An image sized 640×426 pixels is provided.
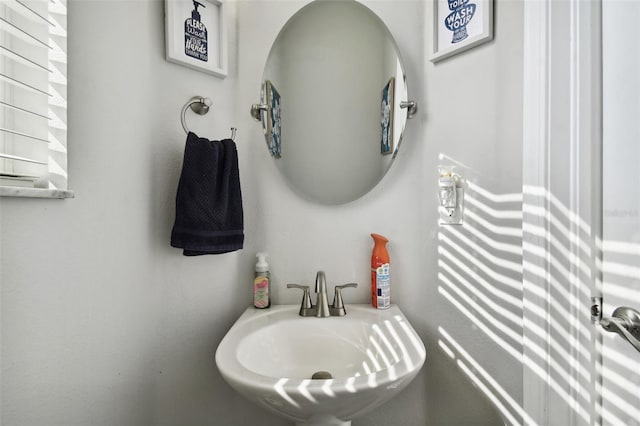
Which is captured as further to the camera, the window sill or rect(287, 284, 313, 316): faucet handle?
rect(287, 284, 313, 316): faucet handle

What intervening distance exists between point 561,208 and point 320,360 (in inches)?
29.8

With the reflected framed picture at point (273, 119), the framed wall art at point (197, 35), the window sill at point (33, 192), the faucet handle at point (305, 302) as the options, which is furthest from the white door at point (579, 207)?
the window sill at point (33, 192)

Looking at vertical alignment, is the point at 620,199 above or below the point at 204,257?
above

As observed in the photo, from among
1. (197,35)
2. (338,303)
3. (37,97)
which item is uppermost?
(197,35)

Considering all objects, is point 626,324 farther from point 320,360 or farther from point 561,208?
point 320,360

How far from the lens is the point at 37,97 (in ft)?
2.38

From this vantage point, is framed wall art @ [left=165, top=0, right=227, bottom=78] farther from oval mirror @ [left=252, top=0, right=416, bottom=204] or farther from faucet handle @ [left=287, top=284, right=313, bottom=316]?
faucet handle @ [left=287, top=284, right=313, bottom=316]

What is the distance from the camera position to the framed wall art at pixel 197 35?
989 mm

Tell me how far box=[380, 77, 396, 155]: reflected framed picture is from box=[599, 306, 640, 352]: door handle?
2.35 ft

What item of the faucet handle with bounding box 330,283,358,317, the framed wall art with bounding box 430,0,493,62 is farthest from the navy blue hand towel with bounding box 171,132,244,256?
the framed wall art with bounding box 430,0,493,62

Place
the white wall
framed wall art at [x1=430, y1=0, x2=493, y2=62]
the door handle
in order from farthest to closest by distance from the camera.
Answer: framed wall art at [x1=430, y1=0, x2=493, y2=62] → the white wall → the door handle

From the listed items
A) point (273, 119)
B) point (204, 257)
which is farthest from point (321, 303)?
point (273, 119)

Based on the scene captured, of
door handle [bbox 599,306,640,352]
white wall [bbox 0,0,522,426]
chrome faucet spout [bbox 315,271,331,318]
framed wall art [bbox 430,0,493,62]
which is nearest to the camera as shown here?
door handle [bbox 599,306,640,352]

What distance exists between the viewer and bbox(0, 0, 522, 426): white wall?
2.42 feet
